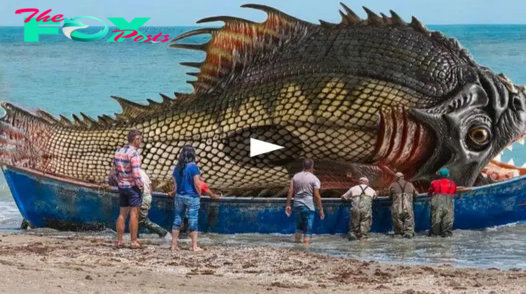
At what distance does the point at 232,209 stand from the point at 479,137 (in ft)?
11.6

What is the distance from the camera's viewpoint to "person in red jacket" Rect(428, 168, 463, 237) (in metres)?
18.8

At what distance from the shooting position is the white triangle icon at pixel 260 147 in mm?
19031

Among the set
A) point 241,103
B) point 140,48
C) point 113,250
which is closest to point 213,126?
point 241,103

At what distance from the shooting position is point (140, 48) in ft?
288

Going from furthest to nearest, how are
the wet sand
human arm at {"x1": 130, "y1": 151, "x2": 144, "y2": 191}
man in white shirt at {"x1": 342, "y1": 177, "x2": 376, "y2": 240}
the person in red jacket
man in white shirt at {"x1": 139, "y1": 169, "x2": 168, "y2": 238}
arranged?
the person in red jacket
man in white shirt at {"x1": 342, "y1": 177, "x2": 376, "y2": 240}
man in white shirt at {"x1": 139, "y1": 169, "x2": 168, "y2": 238}
human arm at {"x1": 130, "y1": 151, "x2": 144, "y2": 191}
the wet sand

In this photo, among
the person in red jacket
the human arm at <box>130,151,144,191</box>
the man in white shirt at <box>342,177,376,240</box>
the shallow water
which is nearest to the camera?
the human arm at <box>130,151,144,191</box>

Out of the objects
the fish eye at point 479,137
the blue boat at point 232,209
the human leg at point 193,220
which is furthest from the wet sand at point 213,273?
the fish eye at point 479,137

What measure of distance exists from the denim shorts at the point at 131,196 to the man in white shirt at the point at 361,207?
11.0ft

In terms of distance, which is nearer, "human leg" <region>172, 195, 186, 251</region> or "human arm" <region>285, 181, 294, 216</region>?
"human leg" <region>172, 195, 186, 251</region>

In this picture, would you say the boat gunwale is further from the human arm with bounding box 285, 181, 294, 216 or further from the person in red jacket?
the human arm with bounding box 285, 181, 294, 216

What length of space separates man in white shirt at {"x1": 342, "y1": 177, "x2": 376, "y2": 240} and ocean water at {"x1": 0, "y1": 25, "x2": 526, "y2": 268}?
25 centimetres

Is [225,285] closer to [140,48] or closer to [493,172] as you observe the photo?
[493,172]

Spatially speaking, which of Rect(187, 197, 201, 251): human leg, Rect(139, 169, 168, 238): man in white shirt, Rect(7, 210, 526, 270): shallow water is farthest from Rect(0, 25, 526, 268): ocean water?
Rect(187, 197, 201, 251): human leg

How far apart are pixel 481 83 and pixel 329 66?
211 cm
